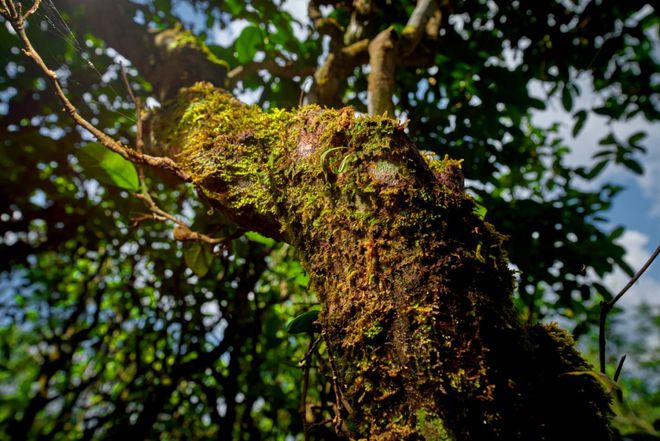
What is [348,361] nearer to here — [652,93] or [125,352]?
[652,93]

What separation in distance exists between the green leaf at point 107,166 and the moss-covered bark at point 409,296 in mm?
660

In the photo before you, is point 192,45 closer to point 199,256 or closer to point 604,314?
point 199,256

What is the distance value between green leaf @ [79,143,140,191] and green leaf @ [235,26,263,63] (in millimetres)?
944

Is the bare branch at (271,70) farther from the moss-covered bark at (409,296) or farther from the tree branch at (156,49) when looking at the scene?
the moss-covered bark at (409,296)

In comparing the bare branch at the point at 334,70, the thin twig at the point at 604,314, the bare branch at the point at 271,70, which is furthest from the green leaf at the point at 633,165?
the thin twig at the point at 604,314

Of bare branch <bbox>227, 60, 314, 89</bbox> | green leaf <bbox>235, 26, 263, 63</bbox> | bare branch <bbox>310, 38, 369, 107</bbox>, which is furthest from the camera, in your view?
bare branch <bbox>227, 60, 314, 89</bbox>

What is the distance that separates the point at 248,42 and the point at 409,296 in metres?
1.76

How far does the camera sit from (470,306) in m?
0.67

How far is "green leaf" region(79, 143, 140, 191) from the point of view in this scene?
4.26 feet

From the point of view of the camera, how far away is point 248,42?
1905mm

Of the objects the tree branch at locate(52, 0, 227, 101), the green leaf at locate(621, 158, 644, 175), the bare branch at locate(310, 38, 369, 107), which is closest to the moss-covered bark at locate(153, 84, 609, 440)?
the bare branch at locate(310, 38, 369, 107)

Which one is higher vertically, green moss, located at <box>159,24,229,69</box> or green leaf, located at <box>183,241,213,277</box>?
green moss, located at <box>159,24,229,69</box>

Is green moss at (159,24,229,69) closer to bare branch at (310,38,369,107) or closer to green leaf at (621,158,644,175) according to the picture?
bare branch at (310,38,369,107)

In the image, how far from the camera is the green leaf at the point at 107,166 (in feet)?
4.26
